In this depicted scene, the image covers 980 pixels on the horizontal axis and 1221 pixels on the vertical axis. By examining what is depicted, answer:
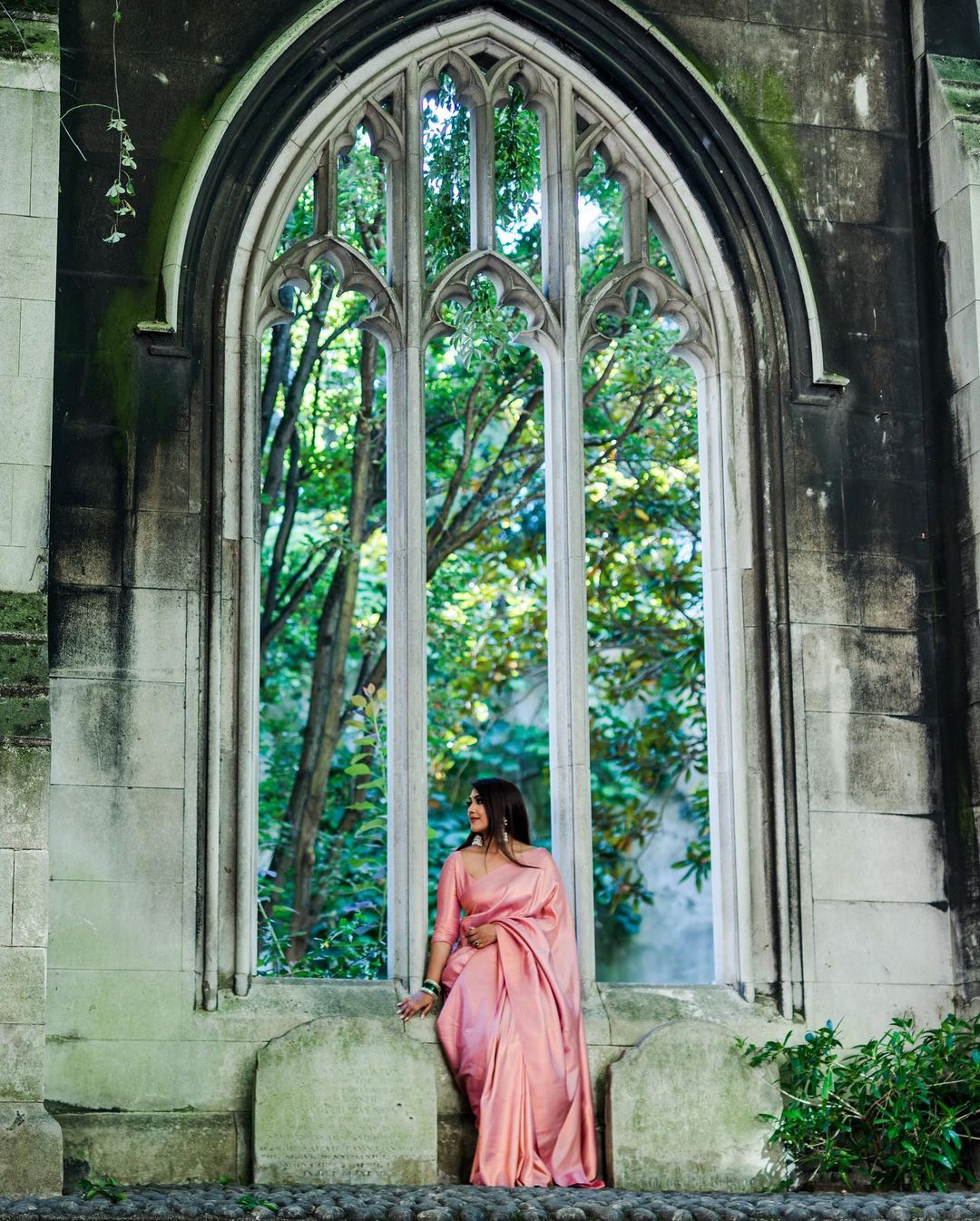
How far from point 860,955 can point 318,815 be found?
4.03 m

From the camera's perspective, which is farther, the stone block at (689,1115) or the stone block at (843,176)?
the stone block at (843,176)

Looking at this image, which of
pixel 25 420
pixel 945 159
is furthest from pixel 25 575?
pixel 945 159

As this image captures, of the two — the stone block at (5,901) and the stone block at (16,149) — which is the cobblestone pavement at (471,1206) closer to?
the stone block at (5,901)

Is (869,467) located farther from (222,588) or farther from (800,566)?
(222,588)

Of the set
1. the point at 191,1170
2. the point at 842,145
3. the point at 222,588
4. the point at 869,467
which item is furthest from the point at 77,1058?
the point at 842,145

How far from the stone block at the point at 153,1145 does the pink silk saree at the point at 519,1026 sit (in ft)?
2.80

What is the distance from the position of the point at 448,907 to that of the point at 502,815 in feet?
1.27

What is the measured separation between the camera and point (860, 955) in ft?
24.4

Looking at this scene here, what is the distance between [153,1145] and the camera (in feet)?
21.5

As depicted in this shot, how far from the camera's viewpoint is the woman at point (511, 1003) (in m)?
6.71

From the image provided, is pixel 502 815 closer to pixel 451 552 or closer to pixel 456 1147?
pixel 456 1147

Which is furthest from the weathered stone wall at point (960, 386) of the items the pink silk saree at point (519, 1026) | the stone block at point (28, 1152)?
the stone block at point (28, 1152)

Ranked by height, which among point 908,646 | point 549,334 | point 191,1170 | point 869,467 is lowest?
point 191,1170

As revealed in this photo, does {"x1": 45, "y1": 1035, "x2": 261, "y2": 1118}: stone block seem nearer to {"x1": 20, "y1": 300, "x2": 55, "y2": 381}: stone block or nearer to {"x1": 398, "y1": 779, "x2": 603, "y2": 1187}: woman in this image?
{"x1": 398, "y1": 779, "x2": 603, "y2": 1187}: woman
